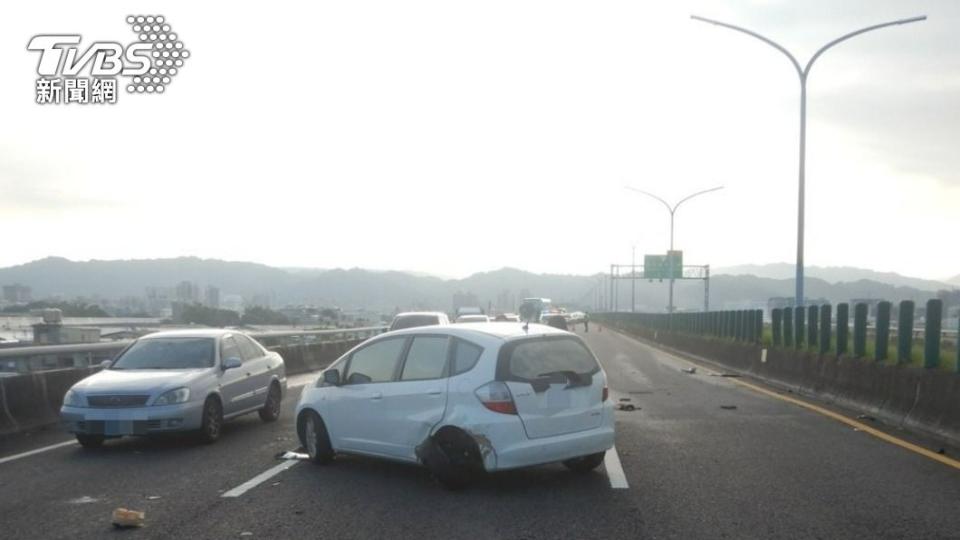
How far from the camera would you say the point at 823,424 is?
13.8 meters

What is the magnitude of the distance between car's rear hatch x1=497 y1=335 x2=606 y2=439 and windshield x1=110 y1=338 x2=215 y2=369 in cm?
569

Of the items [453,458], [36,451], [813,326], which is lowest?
[36,451]

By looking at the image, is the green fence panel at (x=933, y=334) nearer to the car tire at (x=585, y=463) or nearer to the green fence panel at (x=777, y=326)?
the car tire at (x=585, y=463)

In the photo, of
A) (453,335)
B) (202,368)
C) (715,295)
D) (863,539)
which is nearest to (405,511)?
(453,335)

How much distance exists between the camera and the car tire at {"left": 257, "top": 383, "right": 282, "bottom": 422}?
48.8 feet

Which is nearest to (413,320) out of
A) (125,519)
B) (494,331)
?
(494,331)

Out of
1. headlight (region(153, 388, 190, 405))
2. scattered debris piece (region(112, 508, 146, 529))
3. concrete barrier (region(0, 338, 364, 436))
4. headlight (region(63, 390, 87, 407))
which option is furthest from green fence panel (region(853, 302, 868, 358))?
concrete barrier (region(0, 338, 364, 436))

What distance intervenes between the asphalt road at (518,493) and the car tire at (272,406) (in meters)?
1.59

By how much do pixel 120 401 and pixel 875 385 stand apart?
11.0 metres

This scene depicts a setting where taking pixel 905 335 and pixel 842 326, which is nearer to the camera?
pixel 905 335

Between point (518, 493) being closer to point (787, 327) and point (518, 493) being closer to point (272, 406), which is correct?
point (272, 406)

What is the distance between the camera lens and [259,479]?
980 cm

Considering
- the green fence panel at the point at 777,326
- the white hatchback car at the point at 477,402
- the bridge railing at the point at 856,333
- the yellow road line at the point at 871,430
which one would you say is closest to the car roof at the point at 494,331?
the white hatchback car at the point at 477,402

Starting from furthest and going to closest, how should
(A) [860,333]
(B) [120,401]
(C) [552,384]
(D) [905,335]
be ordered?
(A) [860,333] < (D) [905,335] < (B) [120,401] < (C) [552,384]
